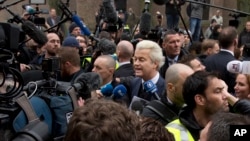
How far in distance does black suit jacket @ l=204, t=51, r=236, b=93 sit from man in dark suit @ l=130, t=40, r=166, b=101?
3.22 ft

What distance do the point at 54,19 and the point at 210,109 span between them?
9.91 metres

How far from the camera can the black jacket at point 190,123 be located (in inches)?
124

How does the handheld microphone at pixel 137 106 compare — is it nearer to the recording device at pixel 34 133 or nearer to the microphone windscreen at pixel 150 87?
the microphone windscreen at pixel 150 87

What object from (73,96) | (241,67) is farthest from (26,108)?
(241,67)

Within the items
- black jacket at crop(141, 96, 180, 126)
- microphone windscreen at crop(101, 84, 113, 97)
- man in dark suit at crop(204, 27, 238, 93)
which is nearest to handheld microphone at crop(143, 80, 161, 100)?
microphone windscreen at crop(101, 84, 113, 97)

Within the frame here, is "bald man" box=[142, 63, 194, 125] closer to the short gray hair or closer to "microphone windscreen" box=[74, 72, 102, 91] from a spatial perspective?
"microphone windscreen" box=[74, 72, 102, 91]

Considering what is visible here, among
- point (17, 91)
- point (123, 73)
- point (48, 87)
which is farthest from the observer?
point (123, 73)

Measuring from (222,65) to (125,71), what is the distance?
3.43ft

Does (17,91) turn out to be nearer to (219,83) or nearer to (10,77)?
(10,77)

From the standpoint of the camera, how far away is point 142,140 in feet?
8.47

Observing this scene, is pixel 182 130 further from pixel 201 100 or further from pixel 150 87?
pixel 150 87

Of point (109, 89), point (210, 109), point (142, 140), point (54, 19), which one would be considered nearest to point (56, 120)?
point (142, 140)

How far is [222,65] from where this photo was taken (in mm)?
5523

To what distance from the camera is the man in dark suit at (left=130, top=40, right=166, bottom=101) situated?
4.55 metres
